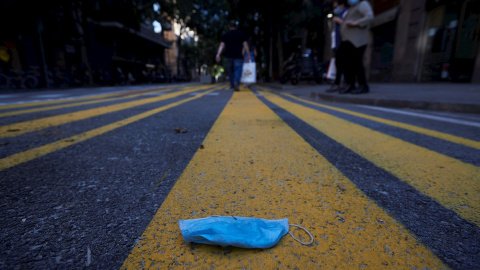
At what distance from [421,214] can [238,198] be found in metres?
0.62

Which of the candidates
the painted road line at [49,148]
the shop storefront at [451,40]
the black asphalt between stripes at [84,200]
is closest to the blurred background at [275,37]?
the shop storefront at [451,40]

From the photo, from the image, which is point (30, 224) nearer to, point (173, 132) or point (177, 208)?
point (177, 208)

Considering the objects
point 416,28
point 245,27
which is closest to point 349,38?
point 416,28

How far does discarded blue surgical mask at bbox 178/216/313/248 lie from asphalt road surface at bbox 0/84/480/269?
23 millimetres

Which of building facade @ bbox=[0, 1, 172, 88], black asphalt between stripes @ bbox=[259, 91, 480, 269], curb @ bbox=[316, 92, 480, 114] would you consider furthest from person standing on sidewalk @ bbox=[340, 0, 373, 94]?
building facade @ bbox=[0, 1, 172, 88]

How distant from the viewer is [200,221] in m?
0.77

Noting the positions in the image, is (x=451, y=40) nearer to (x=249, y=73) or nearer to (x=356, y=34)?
(x=356, y=34)

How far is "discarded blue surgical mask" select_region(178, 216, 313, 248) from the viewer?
690 mm

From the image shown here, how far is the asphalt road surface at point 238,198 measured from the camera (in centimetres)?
66

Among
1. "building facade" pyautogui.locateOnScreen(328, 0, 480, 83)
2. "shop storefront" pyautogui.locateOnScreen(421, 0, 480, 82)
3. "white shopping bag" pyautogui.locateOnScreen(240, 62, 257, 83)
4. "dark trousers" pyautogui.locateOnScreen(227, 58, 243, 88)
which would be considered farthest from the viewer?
"white shopping bag" pyautogui.locateOnScreen(240, 62, 257, 83)

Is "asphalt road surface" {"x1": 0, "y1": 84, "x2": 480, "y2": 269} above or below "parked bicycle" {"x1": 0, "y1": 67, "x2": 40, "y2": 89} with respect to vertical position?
below

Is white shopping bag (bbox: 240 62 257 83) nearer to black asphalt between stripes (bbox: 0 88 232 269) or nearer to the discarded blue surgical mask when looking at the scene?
black asphalt between stripes (bbox: 0 88 232 269)

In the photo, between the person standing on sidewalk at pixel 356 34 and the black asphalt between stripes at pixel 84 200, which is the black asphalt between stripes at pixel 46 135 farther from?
the person standing on sidewalk at pixel 356 34

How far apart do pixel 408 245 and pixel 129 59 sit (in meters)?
30.5
